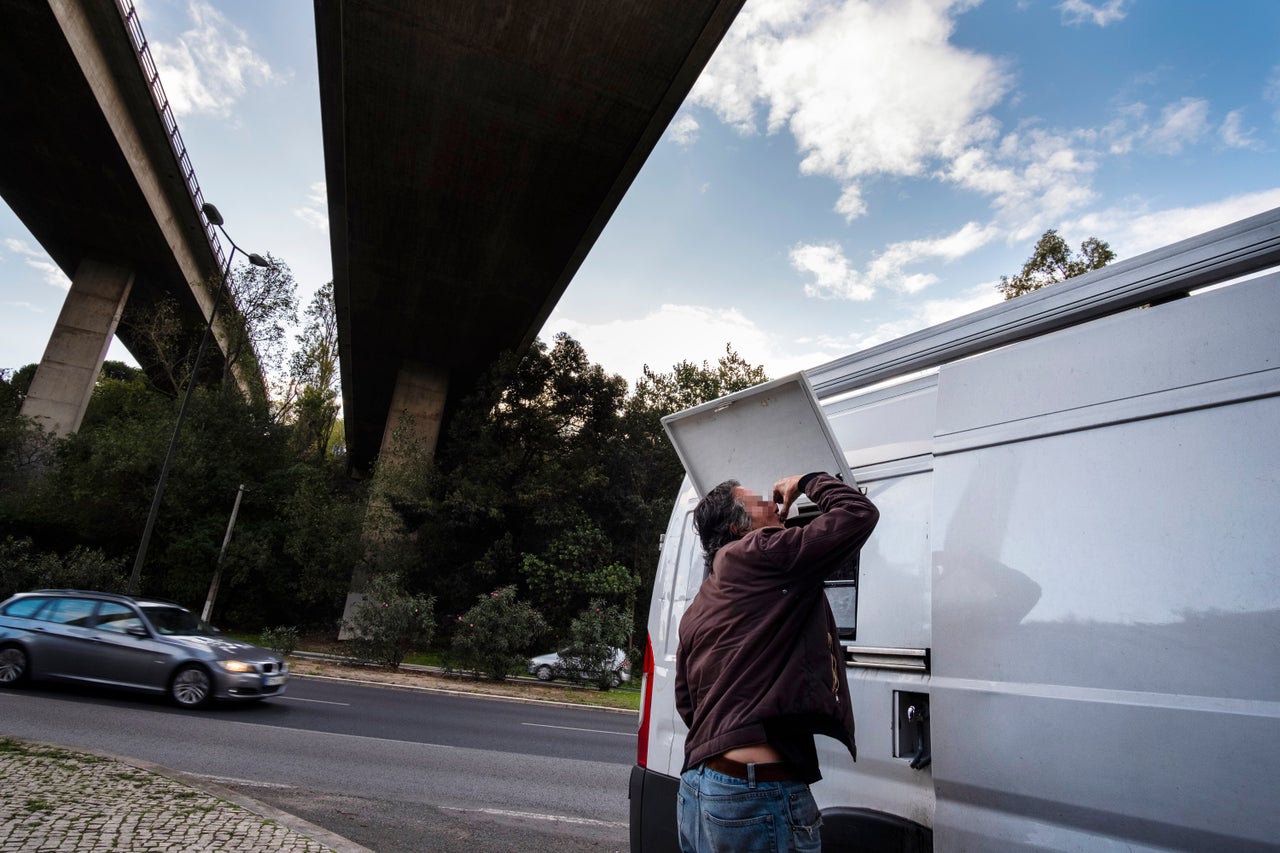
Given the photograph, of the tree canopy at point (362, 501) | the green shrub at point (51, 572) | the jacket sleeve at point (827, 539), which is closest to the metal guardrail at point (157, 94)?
the tree canopy at point (362, 501)

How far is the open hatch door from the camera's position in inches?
104

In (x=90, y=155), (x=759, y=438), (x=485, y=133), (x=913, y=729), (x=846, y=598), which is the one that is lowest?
(x=913, y=729)

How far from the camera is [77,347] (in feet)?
91.7

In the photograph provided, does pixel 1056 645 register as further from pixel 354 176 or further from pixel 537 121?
pixel 354 176

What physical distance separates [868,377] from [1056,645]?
1.40m

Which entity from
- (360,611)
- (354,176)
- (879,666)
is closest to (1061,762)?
(879,666)

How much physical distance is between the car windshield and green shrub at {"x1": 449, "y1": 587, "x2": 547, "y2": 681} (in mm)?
8602

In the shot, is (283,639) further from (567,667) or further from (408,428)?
A: (408,428)

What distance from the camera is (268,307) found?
3044 centimetres

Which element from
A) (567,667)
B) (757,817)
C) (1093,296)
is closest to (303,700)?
(567,667)

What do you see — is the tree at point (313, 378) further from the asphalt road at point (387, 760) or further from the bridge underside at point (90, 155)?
the asphalt road at point (387, 760)

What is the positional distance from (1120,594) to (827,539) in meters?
0.73

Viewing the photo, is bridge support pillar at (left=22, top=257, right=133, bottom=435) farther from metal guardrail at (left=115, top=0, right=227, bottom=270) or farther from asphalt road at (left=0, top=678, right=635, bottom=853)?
asphalt road at (left=0, top=678, right=635, bottom=853)

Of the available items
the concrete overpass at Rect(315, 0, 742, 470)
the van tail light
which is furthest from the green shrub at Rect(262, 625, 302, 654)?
the van tail light
